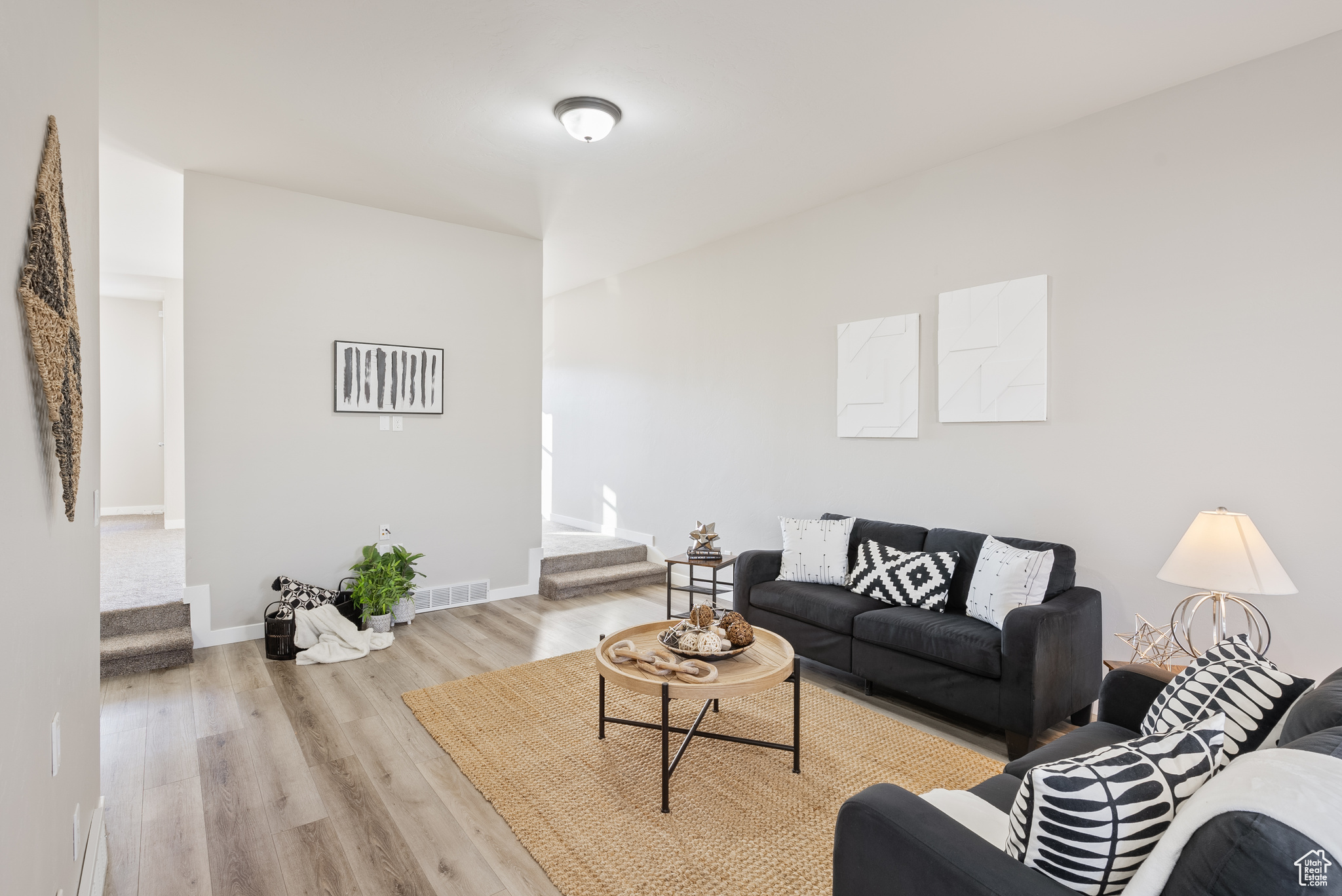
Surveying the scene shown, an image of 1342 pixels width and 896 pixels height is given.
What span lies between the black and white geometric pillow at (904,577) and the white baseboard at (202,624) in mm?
3648

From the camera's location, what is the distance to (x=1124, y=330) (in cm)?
318

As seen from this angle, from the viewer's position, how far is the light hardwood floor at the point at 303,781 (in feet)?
6.73

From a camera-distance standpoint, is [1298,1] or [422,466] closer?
[1298,1]

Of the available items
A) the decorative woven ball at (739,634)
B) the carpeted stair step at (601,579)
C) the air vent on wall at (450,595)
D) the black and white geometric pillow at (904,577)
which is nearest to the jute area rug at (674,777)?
the decorative woven ball at (739,634)

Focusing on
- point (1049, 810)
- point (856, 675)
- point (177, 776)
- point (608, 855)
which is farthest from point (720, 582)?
point (1049, 810)

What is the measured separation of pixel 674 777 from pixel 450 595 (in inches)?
117

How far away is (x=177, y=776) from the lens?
8.61 feet

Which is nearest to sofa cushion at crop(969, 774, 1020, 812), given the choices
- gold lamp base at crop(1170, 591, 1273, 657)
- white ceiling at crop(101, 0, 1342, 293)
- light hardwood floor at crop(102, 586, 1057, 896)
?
light hardwood floor at crop(102, 586, 1057, 896)

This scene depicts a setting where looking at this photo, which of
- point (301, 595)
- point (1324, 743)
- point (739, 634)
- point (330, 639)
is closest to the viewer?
point (1324, 743)

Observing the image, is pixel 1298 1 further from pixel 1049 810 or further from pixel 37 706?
pixel 37 706

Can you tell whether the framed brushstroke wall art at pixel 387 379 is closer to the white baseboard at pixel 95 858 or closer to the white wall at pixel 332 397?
the white wall at pixel 332 397

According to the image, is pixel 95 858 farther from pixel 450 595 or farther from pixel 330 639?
pixel 450 595

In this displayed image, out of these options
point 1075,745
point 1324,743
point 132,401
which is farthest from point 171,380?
point 1324,743

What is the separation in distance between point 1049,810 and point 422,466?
4546 mm
